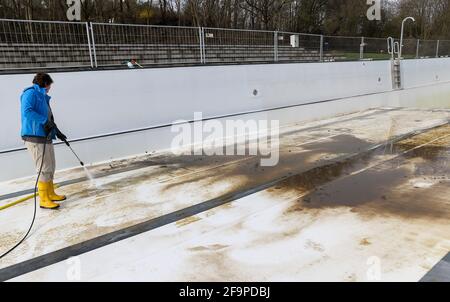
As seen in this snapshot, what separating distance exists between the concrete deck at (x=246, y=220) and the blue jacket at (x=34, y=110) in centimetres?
113

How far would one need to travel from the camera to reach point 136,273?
3.28 metres

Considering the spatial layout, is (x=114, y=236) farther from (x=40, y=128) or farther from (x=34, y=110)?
(x=34, y=110)

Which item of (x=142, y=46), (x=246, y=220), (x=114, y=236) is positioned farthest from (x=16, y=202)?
(x=142, y=46)

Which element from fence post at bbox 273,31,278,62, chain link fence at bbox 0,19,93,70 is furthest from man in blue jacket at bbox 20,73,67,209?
fence post at bbox 273,31,278,62

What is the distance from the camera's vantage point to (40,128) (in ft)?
15.3

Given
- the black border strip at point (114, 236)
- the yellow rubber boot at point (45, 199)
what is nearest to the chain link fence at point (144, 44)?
the yellow rubber boot at point (45, 199)

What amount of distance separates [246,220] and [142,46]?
19.4ft

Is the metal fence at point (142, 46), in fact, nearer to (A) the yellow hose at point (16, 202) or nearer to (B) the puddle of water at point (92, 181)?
(B) the puddle of water at point (92, 181)

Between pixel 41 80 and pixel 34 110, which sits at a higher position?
pixel 41 80

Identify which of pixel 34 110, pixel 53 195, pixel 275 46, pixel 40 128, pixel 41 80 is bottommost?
pixel 53 195

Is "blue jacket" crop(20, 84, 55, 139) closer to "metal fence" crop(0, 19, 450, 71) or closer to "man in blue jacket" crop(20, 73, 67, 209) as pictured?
"man in blue jacket" crop(20, 73, 67, 209)

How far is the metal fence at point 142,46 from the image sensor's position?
22.7 ft

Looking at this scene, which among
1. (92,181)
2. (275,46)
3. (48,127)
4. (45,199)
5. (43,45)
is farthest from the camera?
(275,46)
